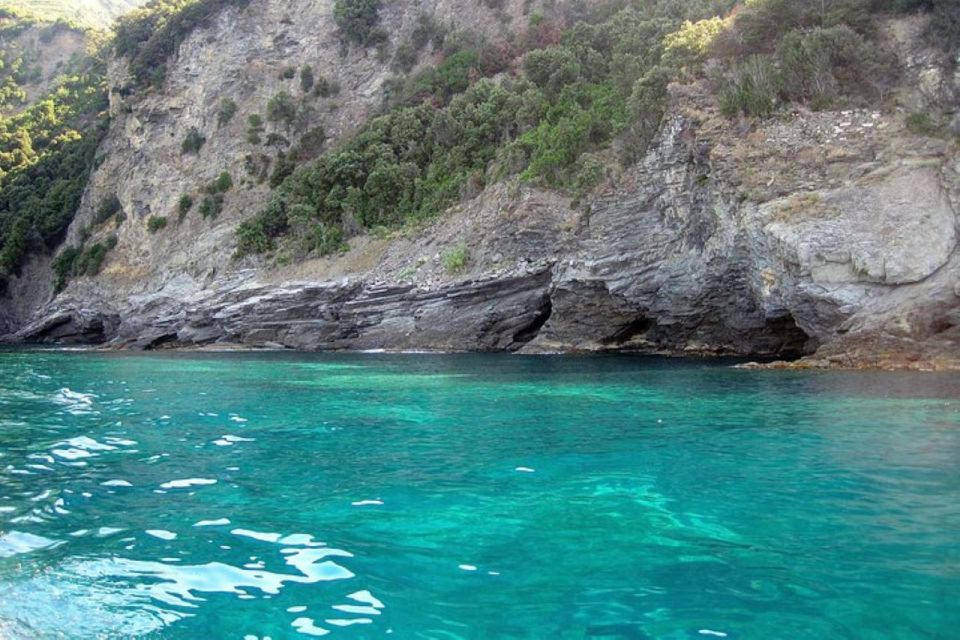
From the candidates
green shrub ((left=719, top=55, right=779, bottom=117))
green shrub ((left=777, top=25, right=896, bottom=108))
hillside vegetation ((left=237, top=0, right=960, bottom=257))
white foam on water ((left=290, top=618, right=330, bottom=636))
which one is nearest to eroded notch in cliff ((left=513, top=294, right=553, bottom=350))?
hillside vegetation ((left=237, top=0, right=960, bottom=257))

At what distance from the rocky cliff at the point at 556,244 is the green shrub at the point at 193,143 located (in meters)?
0.66

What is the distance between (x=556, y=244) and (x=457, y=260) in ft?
16.5

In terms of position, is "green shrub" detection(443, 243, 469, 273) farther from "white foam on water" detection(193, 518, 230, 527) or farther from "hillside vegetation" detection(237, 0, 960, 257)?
"white foam on water" detection(193, 518, 230, 527)

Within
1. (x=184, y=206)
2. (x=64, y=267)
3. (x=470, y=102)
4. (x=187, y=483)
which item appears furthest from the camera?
(x=64, y=267)

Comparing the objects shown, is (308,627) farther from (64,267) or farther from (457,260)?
(64,267)

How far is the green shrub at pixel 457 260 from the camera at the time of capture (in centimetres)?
3500

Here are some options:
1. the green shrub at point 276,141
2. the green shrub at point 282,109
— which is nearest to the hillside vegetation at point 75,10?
A: the green shrub at point 282,109

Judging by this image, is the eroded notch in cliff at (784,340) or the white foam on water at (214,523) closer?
the white foam on water at (214,523)

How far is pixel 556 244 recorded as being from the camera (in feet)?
107

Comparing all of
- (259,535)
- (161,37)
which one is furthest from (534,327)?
(161,37)

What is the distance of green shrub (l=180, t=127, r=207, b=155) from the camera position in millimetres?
55656

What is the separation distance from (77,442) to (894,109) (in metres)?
23.6

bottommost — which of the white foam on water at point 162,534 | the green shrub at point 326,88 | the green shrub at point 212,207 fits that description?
the white foam on water at point 162,534

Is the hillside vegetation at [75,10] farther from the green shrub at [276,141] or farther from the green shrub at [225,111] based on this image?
the green shrub at [276,141]
